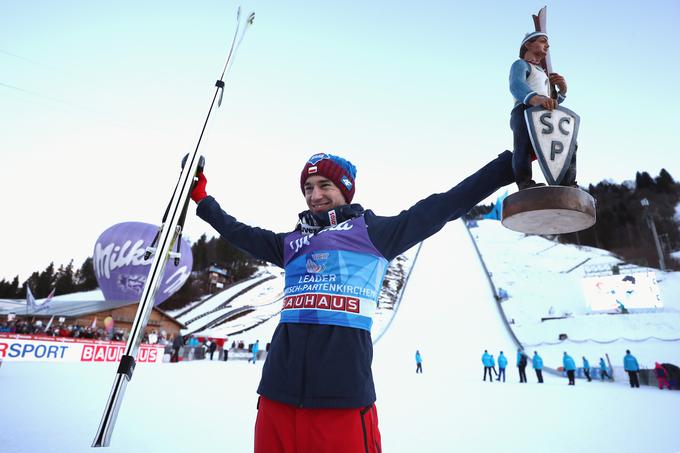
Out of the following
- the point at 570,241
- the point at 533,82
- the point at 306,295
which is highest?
the point at 570,241

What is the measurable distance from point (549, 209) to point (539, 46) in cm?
95

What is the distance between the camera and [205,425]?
4.77 meters

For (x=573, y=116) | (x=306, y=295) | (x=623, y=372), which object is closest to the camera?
(x=573, y=116)

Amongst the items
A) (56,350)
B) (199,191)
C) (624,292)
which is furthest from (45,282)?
(199,191)

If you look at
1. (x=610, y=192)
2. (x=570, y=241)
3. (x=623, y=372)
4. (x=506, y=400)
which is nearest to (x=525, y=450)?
(x=506, y=400)

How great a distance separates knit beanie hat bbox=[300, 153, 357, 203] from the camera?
6.78 ft

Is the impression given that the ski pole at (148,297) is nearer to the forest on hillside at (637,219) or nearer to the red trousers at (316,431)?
the red trousers at (316,431)

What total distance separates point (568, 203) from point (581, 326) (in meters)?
27.8

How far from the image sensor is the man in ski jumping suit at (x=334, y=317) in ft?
4.85

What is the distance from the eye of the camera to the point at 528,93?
65.6 inches

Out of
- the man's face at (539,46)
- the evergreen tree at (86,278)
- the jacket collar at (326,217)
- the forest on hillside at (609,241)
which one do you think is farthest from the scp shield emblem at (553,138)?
the evergreen tree at (86,278)

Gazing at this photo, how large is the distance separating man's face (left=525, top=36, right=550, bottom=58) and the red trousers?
1.84 m

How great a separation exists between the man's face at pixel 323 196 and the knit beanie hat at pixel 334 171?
27 millimetres

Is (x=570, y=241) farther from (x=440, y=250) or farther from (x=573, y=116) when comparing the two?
(x=573, y=116)
